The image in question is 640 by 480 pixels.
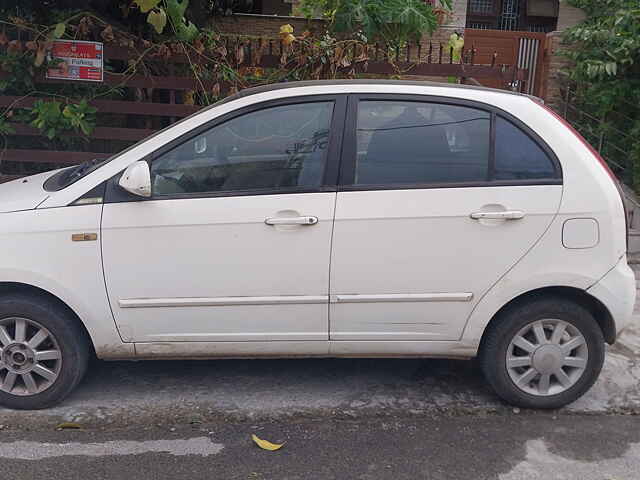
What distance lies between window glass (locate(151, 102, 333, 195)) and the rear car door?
18 cm

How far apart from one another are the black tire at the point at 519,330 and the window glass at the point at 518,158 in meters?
0.70

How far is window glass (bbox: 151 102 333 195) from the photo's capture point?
370cm

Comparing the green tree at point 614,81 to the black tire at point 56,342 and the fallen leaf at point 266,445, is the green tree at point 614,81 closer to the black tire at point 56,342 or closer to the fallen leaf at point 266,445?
the fallen leaf at point 266,445

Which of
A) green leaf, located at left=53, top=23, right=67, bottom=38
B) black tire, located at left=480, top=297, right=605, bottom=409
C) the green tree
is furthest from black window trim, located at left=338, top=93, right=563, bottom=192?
the green tree

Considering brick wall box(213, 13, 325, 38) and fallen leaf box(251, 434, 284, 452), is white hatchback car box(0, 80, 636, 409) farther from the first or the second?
brick wall box(213, 13, 325, 38)

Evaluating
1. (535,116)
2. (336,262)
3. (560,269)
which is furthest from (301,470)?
(535,116)

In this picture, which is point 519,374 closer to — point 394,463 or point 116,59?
point 394,463

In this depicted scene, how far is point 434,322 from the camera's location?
3771mm

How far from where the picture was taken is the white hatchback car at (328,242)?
3617 millimetres

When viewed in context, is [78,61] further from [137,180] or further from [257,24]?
Answer: [257,24]

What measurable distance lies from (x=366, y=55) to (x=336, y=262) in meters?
3.57

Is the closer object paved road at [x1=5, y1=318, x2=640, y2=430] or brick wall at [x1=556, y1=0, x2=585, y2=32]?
paved road at [x1=5, y1=318, x2=640, y2=430]

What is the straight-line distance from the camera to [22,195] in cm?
382

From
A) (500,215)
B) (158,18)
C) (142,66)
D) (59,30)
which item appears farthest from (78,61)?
(500,215)
